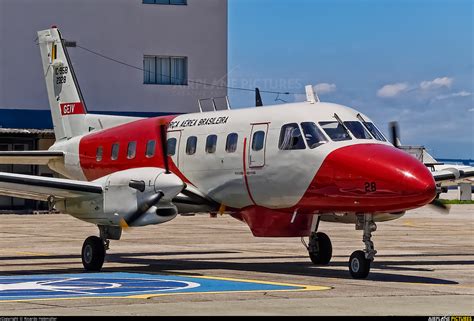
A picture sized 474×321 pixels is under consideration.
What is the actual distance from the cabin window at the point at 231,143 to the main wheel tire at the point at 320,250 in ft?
10.6

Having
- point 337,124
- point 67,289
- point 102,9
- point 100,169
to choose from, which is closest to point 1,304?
point 67,289

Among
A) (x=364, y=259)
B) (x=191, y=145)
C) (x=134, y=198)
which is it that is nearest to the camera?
(x=364, y=259)

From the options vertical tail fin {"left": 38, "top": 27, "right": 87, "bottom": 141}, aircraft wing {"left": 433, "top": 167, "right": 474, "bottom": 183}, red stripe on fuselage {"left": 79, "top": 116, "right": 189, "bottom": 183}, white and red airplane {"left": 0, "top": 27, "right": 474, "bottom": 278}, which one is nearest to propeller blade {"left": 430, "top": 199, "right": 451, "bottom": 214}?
aircraft wing {"left": 433, "top": 167, "right": 474, "bottom": 183}

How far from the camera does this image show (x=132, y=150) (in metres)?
23.8

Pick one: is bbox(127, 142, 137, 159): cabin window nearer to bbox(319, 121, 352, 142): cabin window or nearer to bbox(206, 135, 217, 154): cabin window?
bbox(206, 135, 217, 154): cabin window

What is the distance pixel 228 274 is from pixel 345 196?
3298 mm

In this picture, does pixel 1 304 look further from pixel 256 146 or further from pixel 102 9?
pixel 102 9

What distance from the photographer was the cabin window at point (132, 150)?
23.7m

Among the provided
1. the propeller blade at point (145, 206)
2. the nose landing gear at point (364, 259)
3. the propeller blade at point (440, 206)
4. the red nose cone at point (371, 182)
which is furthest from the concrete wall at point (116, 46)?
the nose landing gear at point (364, 259)

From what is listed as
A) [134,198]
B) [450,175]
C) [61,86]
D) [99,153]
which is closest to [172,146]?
[99,153]

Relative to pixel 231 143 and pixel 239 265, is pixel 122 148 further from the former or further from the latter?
pixel 239 265

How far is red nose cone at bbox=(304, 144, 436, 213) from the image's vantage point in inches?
726

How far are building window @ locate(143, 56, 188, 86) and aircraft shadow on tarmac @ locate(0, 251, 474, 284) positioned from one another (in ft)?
111

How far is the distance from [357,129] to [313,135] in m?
0.93
